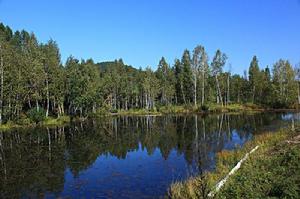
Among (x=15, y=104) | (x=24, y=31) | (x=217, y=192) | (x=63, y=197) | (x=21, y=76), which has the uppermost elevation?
(x=24, y=31)

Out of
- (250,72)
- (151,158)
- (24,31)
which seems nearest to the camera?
(151,158)

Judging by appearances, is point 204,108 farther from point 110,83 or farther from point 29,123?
point 29,123

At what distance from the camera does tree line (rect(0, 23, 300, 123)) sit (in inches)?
2643

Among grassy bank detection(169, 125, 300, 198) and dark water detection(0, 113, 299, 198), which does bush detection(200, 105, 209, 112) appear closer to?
dark water detection(0, 113, 299, 198)

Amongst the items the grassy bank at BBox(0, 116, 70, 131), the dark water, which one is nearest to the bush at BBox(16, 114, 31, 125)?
the grassy bank at BBox(0, 116, 70, 131)

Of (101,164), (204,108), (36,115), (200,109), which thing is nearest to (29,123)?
(36,115)

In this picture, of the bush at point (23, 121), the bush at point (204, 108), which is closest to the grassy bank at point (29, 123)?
the bush at point (23, 121)

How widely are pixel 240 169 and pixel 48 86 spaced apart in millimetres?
60952

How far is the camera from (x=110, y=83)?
110 m

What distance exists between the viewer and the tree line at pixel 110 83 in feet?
220

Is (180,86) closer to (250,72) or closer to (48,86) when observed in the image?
(250,72)

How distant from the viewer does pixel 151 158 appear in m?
28.7

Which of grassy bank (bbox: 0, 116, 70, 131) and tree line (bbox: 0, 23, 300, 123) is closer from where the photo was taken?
grassy bank (bbox: 0, 116, 70, 131)

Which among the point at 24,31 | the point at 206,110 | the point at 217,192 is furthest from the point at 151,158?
the point at 24,31
